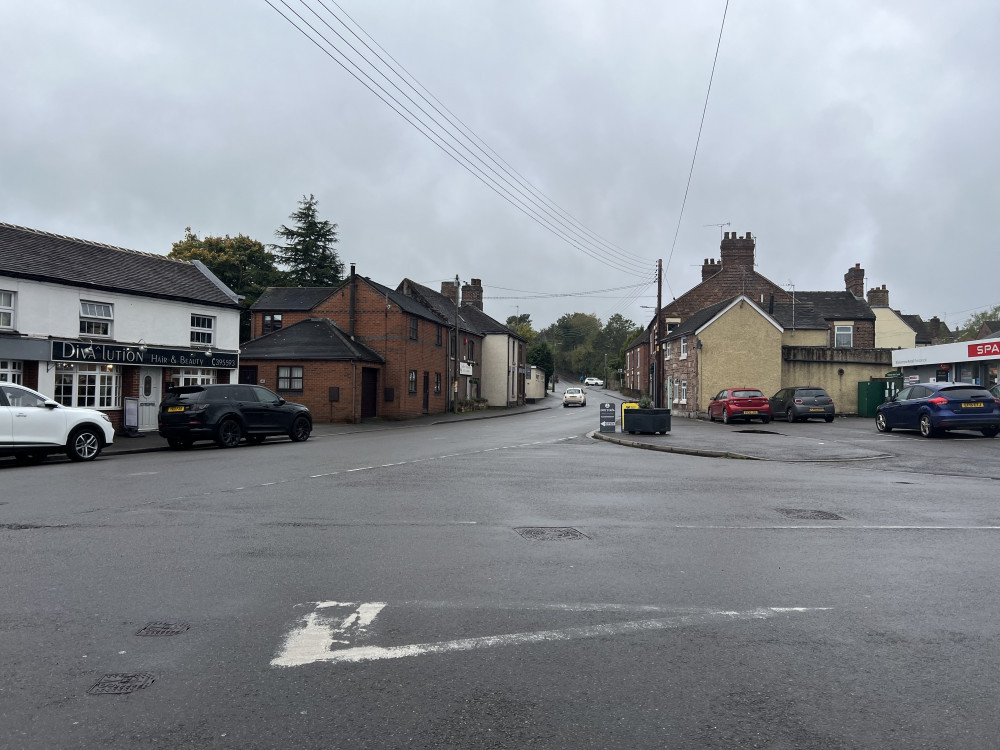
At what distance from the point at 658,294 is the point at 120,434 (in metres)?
23.6

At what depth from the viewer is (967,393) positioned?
21.6m

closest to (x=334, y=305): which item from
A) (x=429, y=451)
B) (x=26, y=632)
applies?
(x=429, y=451)

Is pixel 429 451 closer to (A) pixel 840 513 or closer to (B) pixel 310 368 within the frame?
(A) pixel 840 513

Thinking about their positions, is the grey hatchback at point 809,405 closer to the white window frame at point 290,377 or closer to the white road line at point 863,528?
the white window frame at point 290,377

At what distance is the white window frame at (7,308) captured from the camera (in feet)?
70.1

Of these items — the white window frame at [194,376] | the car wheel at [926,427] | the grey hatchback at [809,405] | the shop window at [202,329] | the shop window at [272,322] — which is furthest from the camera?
the shop window at [272,322]

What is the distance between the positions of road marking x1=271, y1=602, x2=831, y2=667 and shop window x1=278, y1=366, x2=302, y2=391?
33.1 meters

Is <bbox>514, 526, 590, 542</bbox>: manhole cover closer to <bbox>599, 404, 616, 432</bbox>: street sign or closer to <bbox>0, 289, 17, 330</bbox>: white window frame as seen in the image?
<bbox>599, 404, 616, 432</bbox>: street sign

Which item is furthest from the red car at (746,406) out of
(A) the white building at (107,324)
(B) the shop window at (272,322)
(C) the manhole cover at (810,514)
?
(B) the shop window at (272,322)

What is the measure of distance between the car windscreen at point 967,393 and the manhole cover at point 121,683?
932 inches

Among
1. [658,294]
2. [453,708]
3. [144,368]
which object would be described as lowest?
[453,708]

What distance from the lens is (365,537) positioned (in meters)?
7.62

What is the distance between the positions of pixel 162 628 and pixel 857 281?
6187 cm

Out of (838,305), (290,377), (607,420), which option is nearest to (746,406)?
(607,420)
